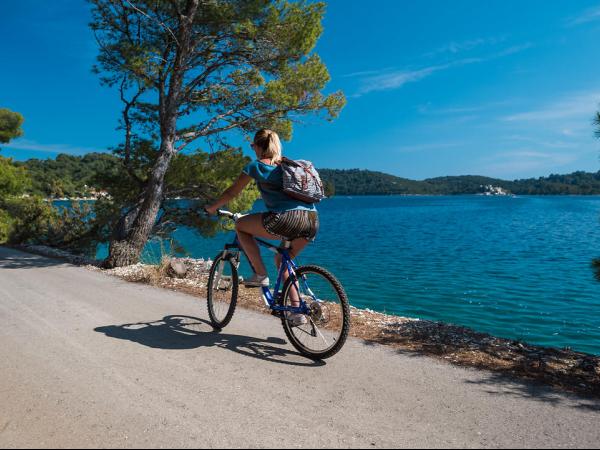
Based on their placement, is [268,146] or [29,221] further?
[29,221]

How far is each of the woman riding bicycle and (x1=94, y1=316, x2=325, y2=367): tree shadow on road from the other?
67 centimetres

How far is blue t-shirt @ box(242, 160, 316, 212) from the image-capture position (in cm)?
386

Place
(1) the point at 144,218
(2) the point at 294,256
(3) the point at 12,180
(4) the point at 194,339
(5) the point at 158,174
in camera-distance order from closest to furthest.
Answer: (2) the point at 294,256
(4) the point at 194,339
(5) the point at 158,174
(1) the point at 144,218
(3) the point at 12,180

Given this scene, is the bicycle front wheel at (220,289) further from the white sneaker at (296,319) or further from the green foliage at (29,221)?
the green foliage at (29,221)

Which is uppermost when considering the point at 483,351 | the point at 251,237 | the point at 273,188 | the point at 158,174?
the point at 158,174

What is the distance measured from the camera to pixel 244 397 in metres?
3.11

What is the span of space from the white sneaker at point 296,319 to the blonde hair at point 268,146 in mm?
1537

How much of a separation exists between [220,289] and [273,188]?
1.69 m

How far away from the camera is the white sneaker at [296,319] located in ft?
13.1

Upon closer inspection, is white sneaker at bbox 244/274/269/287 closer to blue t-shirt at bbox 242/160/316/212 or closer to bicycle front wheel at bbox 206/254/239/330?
bicycle front wheel at bbox 206/254/239/330

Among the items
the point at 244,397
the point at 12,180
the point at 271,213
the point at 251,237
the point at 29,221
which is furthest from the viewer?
the point at 12,180

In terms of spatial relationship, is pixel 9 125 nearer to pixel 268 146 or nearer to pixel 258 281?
pixel 268 146

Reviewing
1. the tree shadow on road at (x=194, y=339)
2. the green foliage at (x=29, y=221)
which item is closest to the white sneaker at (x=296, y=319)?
the tree shadow on road at (x=194, y=339)

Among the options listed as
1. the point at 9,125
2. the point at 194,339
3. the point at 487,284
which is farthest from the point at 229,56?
the point at 9,125
